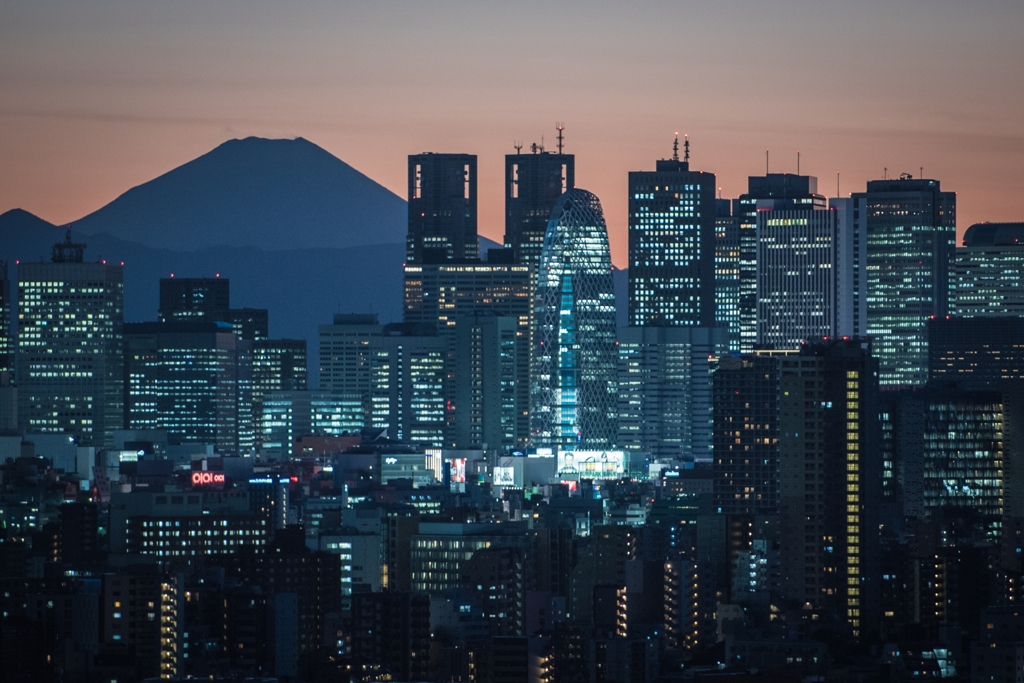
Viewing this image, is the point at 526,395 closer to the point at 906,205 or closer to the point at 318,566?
the point at 906,205

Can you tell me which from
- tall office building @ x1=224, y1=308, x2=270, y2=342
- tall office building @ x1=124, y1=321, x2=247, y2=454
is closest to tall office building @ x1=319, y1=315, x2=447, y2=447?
tall office building @ x1=224, y1=308, x2=270, y2=342

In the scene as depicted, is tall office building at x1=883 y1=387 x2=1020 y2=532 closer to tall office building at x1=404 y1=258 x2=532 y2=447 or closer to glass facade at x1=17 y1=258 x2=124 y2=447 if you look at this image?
tall office building at x1=404 y1=258 x2=532 y2=447

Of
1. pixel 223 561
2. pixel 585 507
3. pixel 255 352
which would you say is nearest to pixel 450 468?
pixel 585 507

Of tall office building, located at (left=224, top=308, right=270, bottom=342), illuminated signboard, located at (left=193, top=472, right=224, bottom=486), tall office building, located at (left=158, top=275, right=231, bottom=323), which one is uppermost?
tall office building, located at (left=158, top=275, right=231, bottom=323)

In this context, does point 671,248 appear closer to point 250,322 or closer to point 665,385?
point 665,385

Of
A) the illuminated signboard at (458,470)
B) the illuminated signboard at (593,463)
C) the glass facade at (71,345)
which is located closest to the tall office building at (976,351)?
the illuminated signboard at (593,463)

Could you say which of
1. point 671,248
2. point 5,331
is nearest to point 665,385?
point 671,248

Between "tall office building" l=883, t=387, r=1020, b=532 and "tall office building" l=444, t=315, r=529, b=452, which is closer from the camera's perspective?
"tall office building" l=883, t=387, r=1020, b=532
